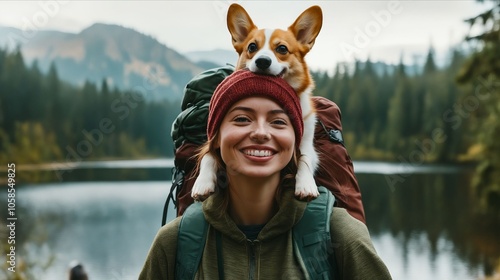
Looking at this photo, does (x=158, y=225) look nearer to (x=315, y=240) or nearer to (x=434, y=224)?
(x=434, y=224)

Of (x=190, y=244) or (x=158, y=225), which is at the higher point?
(x=190, y=244)

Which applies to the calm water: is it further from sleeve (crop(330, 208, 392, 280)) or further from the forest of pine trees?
sleeve (crop(330, 208, 392, 280))

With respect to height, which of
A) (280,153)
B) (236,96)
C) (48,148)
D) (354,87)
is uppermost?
(236,96)

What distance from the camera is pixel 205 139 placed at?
2938 millimetres

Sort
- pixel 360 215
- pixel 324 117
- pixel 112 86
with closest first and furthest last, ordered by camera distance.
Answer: pixel 360 215
pixel 324 117
pixel 112 86

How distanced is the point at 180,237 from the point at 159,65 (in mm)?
83669

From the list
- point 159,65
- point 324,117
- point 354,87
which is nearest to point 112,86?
point 159,65

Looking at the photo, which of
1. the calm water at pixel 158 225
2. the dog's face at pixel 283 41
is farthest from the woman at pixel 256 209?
the calm water at pixel 158 225

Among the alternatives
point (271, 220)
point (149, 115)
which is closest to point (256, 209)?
point (271, 220)

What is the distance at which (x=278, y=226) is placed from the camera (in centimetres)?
238

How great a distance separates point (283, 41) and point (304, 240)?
1.04 m

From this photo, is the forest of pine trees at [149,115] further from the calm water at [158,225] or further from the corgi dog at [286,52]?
the corgi dog at [286,52]

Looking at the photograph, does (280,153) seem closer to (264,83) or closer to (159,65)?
(264,83)

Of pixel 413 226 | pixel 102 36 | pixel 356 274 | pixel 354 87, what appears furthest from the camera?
pixel 102 36
